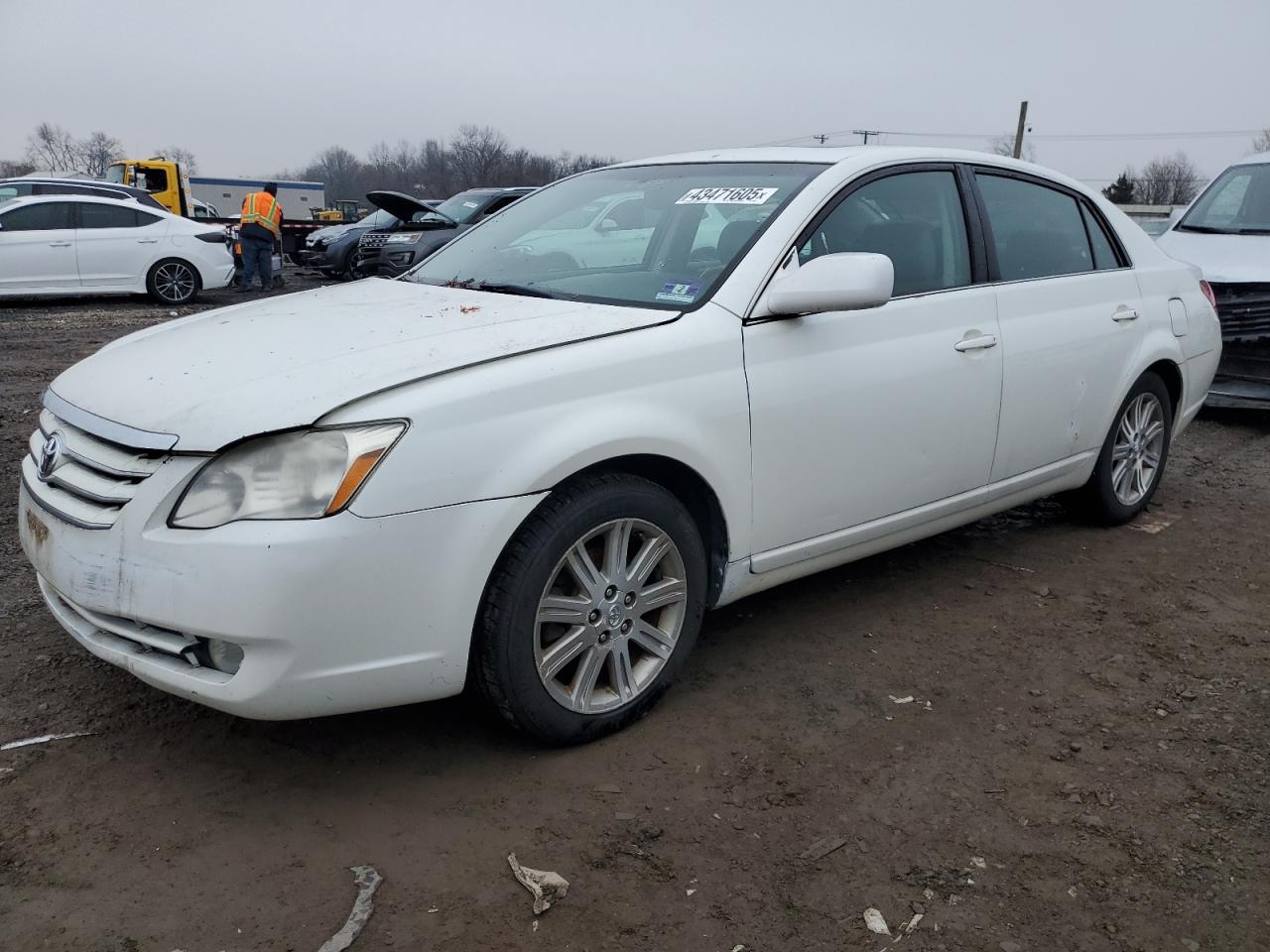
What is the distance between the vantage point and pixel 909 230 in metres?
3.73

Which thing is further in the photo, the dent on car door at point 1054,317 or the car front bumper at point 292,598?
the dent on car door at point 1054,317

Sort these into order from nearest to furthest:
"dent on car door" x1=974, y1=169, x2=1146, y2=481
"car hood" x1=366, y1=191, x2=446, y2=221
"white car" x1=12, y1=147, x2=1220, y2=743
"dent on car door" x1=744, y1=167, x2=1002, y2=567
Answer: "white car" x1=12, y1=147, x2=1220, y2=743, "dent on car door" x1=744, y1=167, x2=1002, y2=567, "dent on car door" x1=974, y1=169, x2=1146, y2=481, "car hood" x1=366, y1=191, x2=446, y2=221

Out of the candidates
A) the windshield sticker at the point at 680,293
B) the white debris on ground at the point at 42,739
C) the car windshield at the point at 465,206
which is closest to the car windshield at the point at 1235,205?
the windshield sticker at the point at 680,293

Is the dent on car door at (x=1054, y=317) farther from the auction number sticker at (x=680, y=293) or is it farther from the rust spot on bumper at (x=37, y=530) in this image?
the rust spot on bumper at (x=37, y=530)

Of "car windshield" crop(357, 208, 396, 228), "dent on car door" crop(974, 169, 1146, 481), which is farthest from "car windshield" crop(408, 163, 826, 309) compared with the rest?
"car windshield" crop(357, 208, 396, 228)

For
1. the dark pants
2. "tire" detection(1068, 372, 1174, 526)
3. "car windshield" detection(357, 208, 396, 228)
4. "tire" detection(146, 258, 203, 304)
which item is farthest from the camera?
"car windshield" detection(357, 208, 396, 228)

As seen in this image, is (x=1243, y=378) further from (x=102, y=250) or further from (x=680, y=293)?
(x=102, y=250)

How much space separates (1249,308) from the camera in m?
7.04

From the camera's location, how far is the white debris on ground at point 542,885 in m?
2.29

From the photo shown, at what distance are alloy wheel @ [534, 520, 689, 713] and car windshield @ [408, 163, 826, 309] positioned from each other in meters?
0.75

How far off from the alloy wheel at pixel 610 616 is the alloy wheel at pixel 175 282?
12.9 metres

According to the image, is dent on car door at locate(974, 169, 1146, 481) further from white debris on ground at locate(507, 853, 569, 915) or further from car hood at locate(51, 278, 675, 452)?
white debris on ground at locate(507, 853, 569, 915)

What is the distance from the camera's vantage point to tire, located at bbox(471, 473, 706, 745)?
264 cm

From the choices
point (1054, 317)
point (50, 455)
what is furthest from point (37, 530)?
point (1054, 317)
